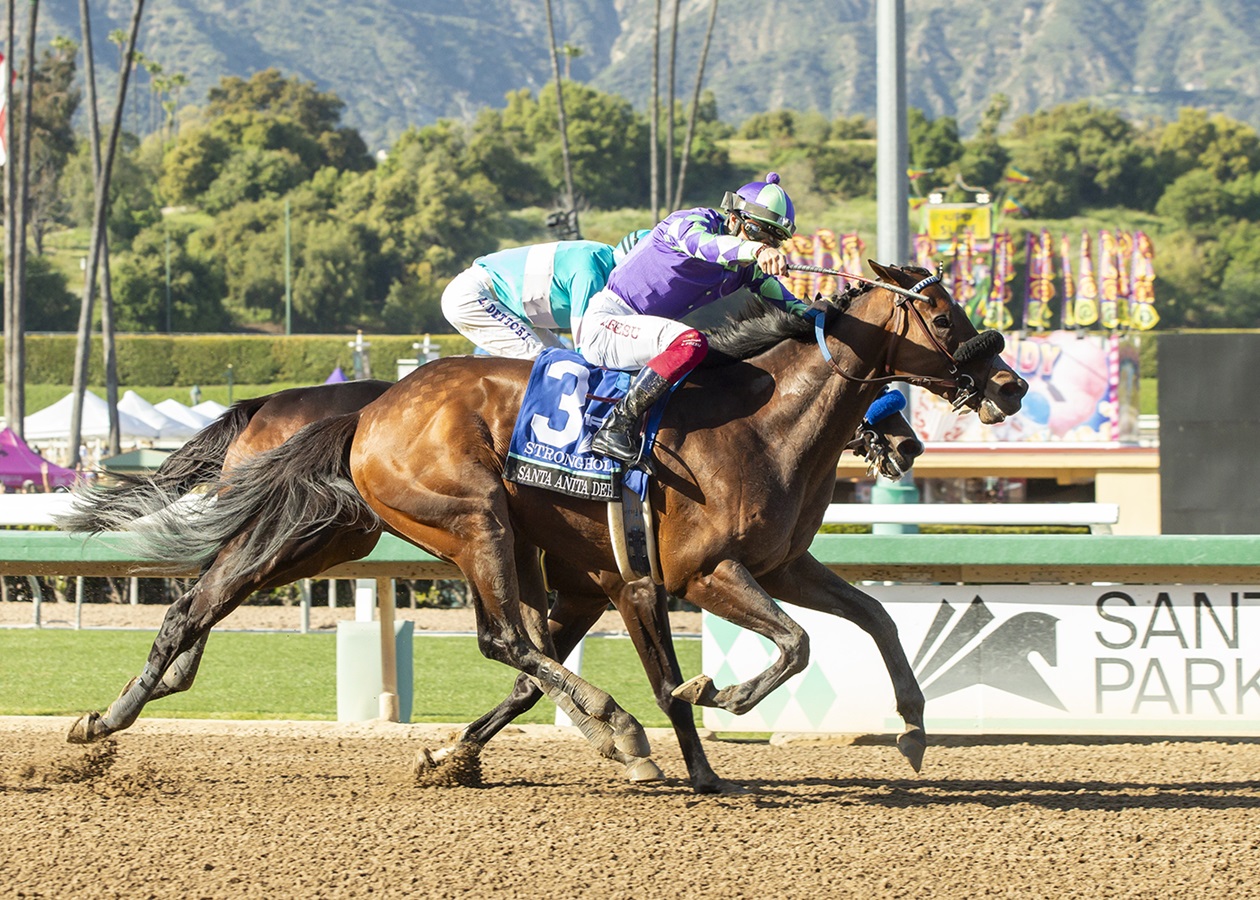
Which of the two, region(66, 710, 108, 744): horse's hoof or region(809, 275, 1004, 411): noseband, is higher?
region(809, 275, 1004, 411): noseband

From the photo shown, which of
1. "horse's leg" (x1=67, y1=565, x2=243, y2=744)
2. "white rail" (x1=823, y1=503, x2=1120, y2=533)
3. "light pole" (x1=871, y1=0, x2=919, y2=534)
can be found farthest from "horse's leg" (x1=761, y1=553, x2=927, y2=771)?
"light pole" (x1=871, y1=0, x2=919, y2=534)

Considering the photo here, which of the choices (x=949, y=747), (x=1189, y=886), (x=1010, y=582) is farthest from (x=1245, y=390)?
(x=1189, y=886)

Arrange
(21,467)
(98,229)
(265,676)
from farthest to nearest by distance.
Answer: (98,229) → (21,467) → (265,676)

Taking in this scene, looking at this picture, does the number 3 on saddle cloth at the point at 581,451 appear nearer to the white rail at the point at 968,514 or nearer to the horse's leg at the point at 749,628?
the horse's leg at the point at 749,628

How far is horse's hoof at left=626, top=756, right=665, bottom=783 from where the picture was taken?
5004 mm

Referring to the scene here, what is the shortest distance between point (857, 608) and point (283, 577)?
2.02m

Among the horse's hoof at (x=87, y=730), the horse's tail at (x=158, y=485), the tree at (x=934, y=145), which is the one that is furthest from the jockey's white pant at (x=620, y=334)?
the tree at (x=934, y=145)

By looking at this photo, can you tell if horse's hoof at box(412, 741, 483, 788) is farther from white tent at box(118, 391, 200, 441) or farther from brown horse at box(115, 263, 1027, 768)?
white tent at box(118, 391, 200, 441)

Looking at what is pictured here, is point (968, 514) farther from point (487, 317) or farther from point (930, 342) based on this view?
point (487, 317)

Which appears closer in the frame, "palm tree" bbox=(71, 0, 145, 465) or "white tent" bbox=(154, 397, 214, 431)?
"palm tree" bbox=(71, 0, 145, 465)

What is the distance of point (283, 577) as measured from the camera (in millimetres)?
5168

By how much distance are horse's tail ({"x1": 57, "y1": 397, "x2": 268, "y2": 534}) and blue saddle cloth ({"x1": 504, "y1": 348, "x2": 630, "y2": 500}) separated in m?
1.48

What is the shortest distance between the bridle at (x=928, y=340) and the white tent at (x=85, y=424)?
2399 cm

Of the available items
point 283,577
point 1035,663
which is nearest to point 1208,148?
point 1035,663
